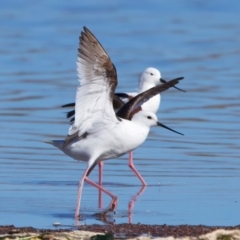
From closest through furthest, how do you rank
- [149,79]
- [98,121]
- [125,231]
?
[125,231], [98,121], [149,79]

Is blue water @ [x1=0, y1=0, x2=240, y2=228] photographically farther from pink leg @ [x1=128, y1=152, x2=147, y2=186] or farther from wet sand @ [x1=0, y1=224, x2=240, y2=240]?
wet sand @ [x1=0, y1=224, x2=240, y2=240]

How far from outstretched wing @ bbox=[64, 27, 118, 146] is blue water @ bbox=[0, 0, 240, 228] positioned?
791 millimetres

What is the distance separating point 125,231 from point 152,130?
20.2ft

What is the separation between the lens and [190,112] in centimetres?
1602

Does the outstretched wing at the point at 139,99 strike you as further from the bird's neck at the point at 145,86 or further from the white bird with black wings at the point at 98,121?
the bird's neck at the point at 145,86

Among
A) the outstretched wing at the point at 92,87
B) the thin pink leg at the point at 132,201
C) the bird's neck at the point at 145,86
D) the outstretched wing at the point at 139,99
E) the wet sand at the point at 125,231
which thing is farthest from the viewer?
the bird's neck at the point at 145,86

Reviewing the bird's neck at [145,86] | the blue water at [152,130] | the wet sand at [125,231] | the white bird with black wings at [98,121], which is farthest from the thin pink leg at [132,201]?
the bird's neck at [145,86]

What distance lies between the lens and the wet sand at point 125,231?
7.73 metres

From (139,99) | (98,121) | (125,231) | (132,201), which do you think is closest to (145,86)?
(139,99)

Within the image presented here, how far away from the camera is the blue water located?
9.99 meters

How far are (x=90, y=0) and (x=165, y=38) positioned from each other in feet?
36.4

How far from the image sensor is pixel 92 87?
10.1 meters

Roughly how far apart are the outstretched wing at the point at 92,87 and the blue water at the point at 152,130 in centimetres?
79

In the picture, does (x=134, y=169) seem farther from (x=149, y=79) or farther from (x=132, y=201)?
(x=149, y=79)
